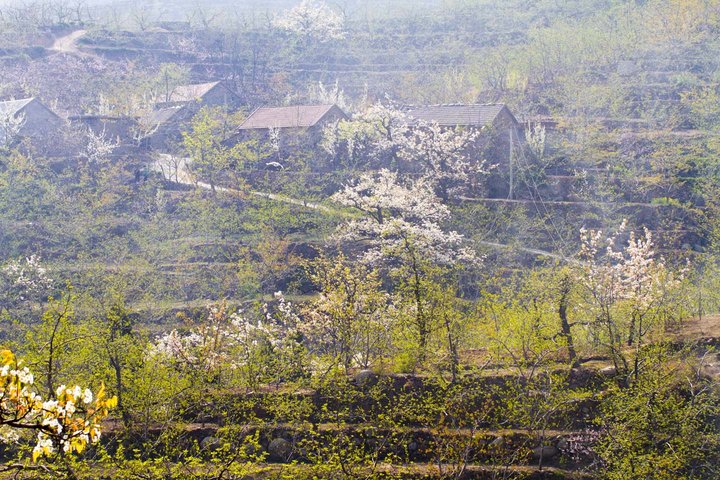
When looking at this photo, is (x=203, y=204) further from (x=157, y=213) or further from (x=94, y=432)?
(x=94, y=432)

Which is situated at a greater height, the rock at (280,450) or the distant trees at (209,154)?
the distant trees at (209,154)

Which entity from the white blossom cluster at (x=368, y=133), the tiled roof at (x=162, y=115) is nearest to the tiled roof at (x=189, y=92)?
the tiled roof at (x=162, y=115)

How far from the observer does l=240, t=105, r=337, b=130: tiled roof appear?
158ft

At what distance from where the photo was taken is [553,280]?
21359mm

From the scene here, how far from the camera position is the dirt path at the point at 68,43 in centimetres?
6756

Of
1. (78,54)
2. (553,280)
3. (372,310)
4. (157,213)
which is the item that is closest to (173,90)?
(78,54)

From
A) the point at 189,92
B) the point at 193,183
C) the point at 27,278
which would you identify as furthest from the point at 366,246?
the point at 189,92

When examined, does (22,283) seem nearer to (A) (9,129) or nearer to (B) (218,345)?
(B) (218,345)

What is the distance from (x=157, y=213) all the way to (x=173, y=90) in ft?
71.2

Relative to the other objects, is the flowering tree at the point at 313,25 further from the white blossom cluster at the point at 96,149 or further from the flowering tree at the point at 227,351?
the flowering tree at the point at 227,351

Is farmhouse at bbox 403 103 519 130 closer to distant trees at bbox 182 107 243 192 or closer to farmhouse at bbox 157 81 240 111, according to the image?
distant trees at bbox 182 107 243 192

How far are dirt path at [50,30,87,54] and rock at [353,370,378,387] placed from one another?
5922 centimetres

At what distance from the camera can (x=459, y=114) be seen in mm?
43750

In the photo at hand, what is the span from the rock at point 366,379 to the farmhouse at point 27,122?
3580cm
